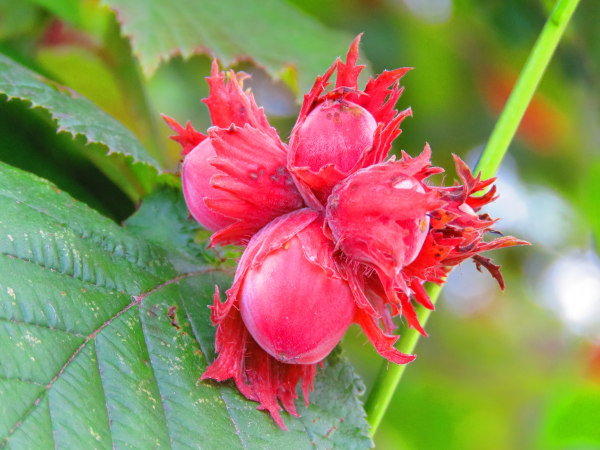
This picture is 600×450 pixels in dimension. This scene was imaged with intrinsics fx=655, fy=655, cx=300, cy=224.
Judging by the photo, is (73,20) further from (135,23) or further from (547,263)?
(547,263)

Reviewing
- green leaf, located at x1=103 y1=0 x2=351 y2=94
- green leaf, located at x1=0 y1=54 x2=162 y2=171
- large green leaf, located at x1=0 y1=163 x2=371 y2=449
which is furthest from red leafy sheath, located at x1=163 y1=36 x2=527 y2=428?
green leaf, located at x1=103 y1=0 x2=351 y2=94

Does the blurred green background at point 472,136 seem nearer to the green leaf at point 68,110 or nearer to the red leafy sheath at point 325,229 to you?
the green leaf at point 68,110

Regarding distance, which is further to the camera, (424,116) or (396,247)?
(424,116)

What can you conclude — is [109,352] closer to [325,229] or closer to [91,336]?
[91,336]

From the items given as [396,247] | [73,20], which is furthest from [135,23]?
[396,247]

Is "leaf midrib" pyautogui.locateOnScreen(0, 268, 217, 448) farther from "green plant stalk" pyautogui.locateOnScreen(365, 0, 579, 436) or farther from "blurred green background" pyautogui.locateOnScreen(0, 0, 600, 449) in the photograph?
"blurred green background" pyautogui.locateOnScreen(0, 0, 600, 449)

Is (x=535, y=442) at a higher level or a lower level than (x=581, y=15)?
lower
